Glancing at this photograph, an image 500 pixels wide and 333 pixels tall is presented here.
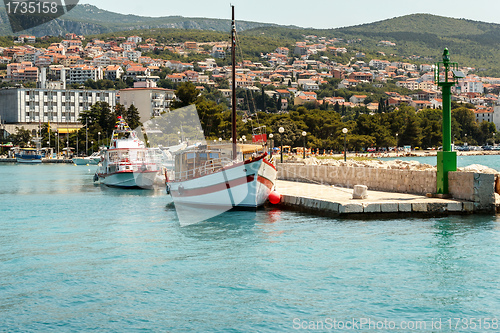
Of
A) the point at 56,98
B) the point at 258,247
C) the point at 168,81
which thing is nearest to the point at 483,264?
the point at 258,247

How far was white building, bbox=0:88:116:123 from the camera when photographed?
120 m

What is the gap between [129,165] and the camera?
37844 mm

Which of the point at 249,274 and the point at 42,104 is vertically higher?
the point at 42,104

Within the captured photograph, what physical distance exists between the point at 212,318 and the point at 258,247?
17.8 ft

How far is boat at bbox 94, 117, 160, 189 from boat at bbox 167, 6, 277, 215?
1279 centimetres

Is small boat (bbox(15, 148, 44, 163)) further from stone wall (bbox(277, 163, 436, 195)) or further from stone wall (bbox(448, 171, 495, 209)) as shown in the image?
stone wall (bbox(448, 171, 495, 209))

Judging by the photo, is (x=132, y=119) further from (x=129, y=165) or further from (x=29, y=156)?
(x=129, y=165)

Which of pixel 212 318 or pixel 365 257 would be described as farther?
pixel 365 257

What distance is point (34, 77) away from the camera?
616ft

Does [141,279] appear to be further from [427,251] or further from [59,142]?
[59,142]

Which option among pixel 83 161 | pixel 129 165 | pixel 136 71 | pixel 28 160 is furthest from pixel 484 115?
pixel 129 165

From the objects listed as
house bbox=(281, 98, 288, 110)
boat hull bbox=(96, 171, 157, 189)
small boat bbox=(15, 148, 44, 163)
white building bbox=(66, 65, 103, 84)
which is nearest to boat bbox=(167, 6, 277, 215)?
boat hull bbox=(96, 171, 157, 189)

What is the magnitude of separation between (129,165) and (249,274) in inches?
1062

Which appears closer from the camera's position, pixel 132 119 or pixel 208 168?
pixel 208 168
